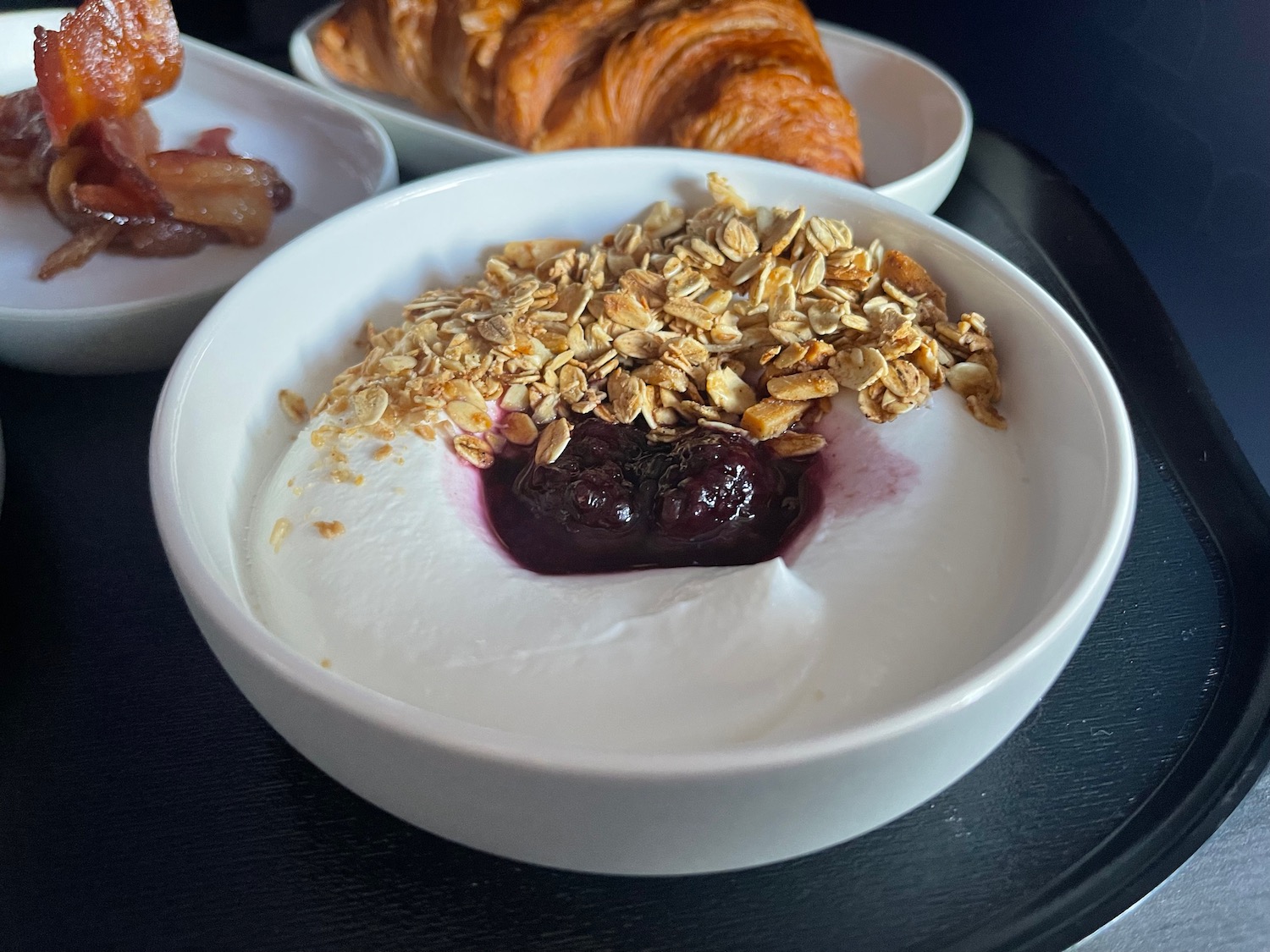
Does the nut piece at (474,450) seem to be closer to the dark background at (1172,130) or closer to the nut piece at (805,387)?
the nut piece at (805,387)

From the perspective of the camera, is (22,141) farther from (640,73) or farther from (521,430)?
(521,430)

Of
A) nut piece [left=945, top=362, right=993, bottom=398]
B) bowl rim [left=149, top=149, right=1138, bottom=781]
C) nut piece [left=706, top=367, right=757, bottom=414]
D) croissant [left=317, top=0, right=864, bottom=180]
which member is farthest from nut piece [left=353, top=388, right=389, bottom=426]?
croissant [left=317, top=0, right=864, bottom=180]


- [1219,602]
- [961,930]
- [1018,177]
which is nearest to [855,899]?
[961,930]

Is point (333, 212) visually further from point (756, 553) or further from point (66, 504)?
point (756, 553)

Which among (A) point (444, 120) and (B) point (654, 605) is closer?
(B) point (654, 605)

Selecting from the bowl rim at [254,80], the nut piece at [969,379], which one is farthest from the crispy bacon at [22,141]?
the nut piece at [969,379]

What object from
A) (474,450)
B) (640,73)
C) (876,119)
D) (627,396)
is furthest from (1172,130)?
(474,450)

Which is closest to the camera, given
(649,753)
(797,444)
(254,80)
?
(649,753)

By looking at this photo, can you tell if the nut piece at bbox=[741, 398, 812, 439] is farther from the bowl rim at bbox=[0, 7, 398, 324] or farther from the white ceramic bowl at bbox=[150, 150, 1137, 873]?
the bowl rim at bbox=[0, 7, 398, 324]
